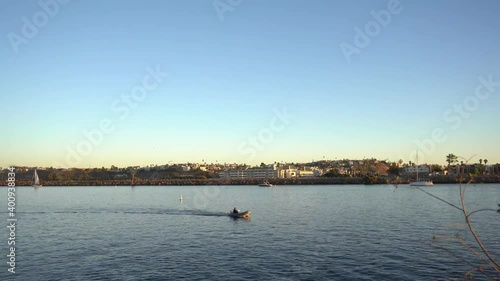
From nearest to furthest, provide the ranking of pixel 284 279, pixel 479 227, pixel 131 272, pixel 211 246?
1. pixel 284 279
2. pixel 131 272
3. pixel 211 246
4. pixel 479 227

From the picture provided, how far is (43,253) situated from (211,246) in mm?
17029

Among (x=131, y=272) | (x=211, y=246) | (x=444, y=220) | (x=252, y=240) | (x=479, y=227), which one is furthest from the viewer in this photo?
(x=444, y=220)

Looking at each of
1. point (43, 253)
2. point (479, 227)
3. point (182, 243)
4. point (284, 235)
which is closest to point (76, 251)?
point (43, 253)

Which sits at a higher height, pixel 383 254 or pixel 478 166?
pixel 478 166

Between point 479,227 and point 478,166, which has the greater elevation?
point 478,166

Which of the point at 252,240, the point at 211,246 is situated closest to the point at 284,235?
the point at 252,240

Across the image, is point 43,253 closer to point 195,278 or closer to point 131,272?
point 131,272

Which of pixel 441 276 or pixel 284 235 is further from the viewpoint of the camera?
pixel 284 235

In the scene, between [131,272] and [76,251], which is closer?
[131,272]

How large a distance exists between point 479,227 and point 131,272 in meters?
44.0

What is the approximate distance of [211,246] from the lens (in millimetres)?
43000

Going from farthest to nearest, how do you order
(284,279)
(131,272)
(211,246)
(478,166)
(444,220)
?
1. (444,220)
2. (211,246)
3. (131,272)
4. (284,279)
5. (478,166)

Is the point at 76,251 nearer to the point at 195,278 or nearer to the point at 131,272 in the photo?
the point at 131,272

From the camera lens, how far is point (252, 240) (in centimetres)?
4628
